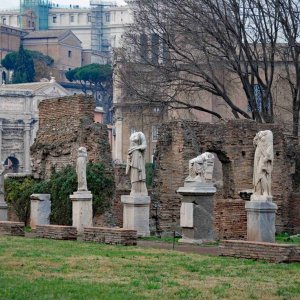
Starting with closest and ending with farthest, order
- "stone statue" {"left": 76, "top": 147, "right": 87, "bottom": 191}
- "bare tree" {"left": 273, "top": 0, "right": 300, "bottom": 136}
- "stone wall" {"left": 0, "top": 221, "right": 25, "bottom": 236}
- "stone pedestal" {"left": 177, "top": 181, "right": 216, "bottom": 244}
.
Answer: "stone pedestal" {"left": 177, "top": 181, "right": 216, "bottom": 244} < "stone wall" {"left": 0, "top": 221, "right": 25, "bottom": 236} < "stone statue" {"left": 76, "top": 147, "right": 87, "bottom": 191} < "bare tree" {"left": 273, "top": 0, "right": 300, "bottom": 136}

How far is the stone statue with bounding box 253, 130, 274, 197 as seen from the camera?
19.9 m

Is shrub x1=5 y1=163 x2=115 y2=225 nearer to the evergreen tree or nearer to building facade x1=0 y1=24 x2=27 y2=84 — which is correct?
the evergreen tree

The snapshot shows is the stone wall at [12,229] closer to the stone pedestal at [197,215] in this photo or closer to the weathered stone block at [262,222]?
the stone pedestal at [197,215]

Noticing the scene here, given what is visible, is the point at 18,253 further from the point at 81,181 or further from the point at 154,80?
the point at 154,80

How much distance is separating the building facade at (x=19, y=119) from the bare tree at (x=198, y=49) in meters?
70.1

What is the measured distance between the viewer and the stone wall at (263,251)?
16797 mm

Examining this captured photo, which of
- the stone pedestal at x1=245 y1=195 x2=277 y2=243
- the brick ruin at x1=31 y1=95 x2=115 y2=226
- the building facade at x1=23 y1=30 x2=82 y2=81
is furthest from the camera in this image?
the building facade at x1=23 y1=30 x2=82 y2=81

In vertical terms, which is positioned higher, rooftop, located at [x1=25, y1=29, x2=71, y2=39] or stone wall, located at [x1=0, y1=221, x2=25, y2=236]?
rooftop, located at [x1=25, y1=29, x2=71, y2=39]

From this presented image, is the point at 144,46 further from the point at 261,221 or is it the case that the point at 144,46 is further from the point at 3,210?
the point at 261,221

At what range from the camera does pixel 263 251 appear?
1716cm

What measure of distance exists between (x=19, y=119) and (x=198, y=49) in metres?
78.6

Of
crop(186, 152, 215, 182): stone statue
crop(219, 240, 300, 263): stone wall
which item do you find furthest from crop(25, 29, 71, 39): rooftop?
crop(219, 240, 300, 263): stone wall

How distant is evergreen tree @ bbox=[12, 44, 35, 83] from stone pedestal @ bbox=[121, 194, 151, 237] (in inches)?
4713

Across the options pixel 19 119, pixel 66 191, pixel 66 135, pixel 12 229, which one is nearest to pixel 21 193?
pixel 66 135
